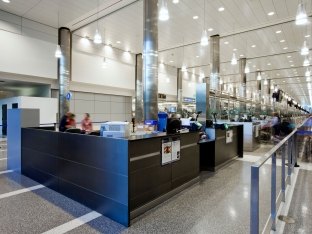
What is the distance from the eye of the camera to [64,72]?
33.2ft

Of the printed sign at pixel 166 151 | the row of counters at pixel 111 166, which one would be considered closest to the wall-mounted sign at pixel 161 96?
the row of counters at pixel 111 166

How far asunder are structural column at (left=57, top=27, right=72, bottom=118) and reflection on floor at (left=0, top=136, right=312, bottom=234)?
6.35 meters

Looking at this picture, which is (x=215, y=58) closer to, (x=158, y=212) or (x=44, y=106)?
(x=44, y=106)

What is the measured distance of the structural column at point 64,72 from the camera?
10086 millimetres

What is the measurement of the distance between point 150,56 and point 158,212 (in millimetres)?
4365

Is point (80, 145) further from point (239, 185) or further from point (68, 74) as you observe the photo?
point (68, 74)

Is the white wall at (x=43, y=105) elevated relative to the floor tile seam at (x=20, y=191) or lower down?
elevated

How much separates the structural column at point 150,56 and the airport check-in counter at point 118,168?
2.29m

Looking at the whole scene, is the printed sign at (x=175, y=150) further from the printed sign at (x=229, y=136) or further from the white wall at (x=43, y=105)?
the white wall at (x=43, y=105)

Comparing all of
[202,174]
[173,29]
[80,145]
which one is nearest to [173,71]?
[173,29]

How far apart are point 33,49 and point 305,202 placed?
10885 mm

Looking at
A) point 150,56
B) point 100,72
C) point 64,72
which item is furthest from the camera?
point 100,72

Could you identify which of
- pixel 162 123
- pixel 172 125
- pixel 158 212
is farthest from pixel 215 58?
pixel 158 212

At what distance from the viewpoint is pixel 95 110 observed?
42.4ft
